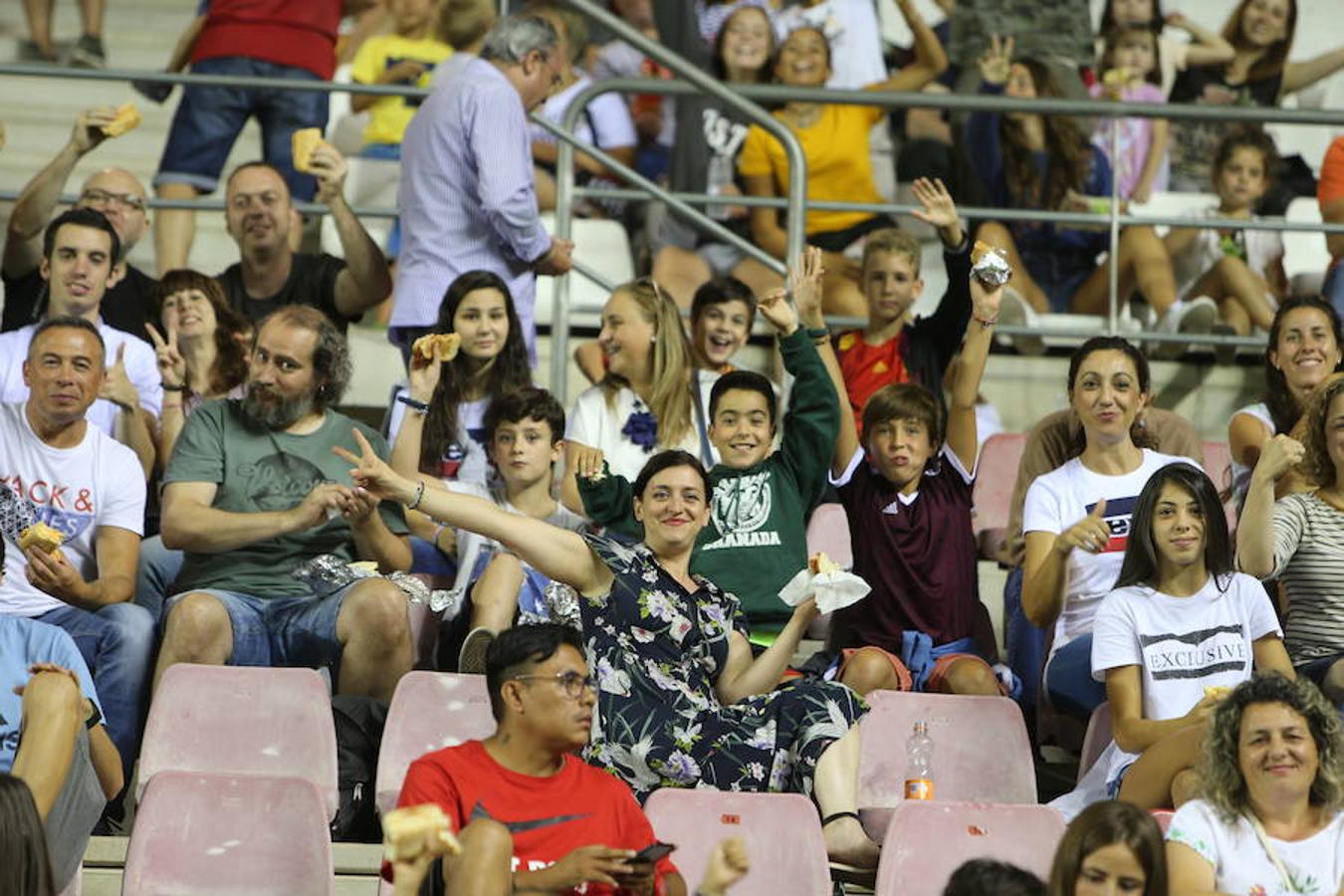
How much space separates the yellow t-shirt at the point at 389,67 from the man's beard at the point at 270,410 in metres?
2.89

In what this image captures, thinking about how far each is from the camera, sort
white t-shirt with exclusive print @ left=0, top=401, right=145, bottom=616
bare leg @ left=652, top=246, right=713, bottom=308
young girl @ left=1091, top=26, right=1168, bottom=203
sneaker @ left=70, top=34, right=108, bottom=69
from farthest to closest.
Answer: sneaker @ left=70, top=34, right=108, bottom=69
young girl @ left=1091, top=26, right=1168, bottom=203
bare leg @ left=652, top=246, right=713, bottom=308
white t-shirt with exclusive print @ left=0, top=401, right=145, bottom=616

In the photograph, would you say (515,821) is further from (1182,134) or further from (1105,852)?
(1182,134)

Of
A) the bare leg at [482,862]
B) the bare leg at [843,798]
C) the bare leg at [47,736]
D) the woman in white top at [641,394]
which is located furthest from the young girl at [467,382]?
the bare leg at [482,862]

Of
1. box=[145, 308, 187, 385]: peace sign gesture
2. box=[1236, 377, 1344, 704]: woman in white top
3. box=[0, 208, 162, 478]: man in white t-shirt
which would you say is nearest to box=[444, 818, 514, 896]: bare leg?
box=[1236, 377, 1344, 704]: woman in white top

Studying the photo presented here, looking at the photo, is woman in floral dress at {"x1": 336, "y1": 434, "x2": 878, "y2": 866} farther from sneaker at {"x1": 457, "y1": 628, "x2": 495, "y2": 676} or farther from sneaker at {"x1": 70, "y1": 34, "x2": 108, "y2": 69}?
sneaker at {"x1": 70, "y1": 34, "x2": 108, "y2": 69}

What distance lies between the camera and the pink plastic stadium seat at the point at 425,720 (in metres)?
5.51

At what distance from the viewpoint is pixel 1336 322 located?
670cm

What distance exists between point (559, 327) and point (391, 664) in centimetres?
Answer: 187

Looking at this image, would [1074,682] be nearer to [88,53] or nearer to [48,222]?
[48,222]

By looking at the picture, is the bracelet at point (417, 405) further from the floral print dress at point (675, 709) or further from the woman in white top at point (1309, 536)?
the woman in white top at point (1309, 536)

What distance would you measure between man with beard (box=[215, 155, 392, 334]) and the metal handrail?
55cm

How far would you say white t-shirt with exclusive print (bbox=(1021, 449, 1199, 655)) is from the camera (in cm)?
608

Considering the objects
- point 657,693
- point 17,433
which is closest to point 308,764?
point 657,693

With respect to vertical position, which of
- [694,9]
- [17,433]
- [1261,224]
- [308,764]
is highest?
[694,9]
